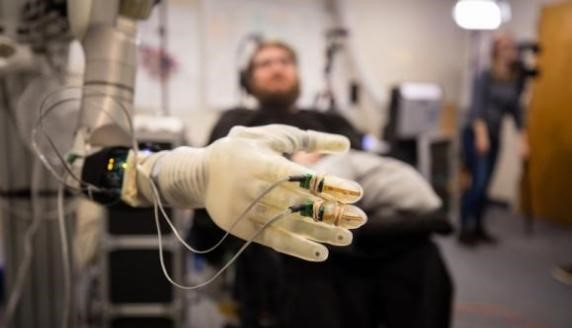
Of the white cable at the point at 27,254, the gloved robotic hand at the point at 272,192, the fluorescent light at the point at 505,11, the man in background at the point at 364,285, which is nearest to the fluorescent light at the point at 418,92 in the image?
the fluorescent light at the point at 505,11

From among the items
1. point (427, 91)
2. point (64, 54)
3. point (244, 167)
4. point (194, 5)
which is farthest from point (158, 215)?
point (427, 91)

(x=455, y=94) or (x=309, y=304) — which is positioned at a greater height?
(x=455, y=94)

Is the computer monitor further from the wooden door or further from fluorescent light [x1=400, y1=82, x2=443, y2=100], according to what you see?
the wooden door

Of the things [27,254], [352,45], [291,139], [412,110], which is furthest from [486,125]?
[291,139]

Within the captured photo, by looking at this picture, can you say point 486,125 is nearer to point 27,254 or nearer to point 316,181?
point 27,254

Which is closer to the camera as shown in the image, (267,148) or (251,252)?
(267,148)

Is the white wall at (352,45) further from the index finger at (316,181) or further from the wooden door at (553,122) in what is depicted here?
the index finger at (316,181)

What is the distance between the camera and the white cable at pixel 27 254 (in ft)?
3.73

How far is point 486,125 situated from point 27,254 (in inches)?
108

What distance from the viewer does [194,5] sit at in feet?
9.74

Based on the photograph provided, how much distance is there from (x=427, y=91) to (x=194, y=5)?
5.67ft

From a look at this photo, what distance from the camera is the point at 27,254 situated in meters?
1.19

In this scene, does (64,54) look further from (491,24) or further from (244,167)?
(491,24)

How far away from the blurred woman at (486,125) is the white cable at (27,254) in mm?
2609
